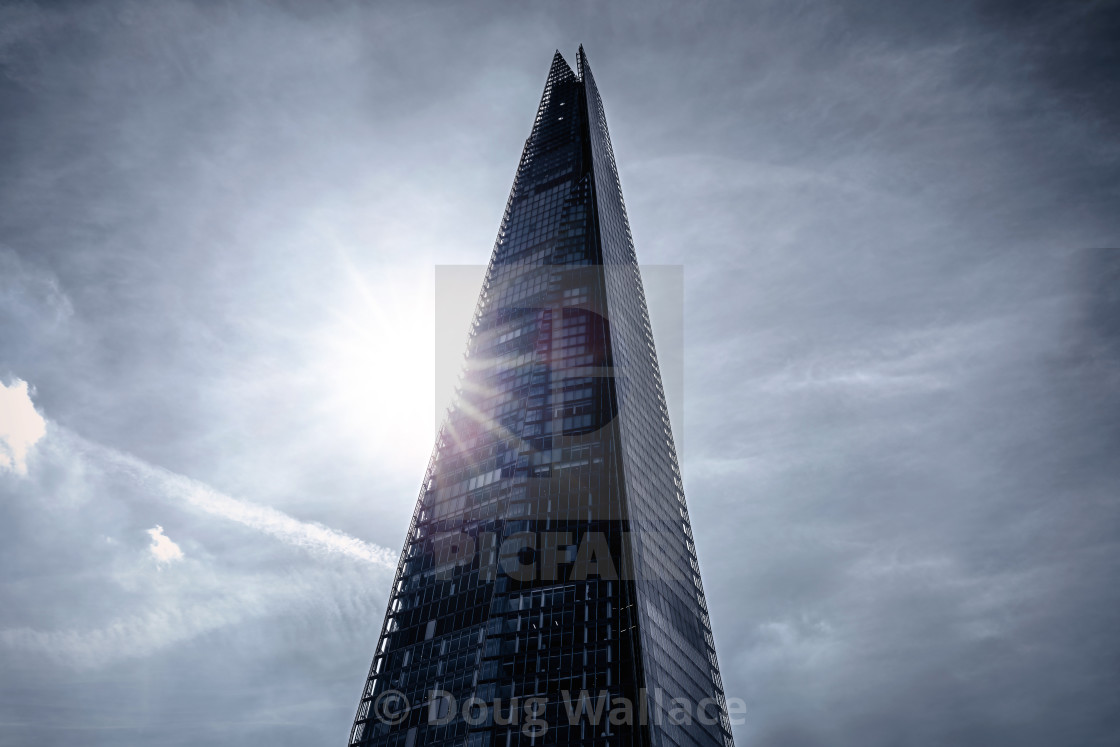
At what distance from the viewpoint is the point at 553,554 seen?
10794 centimetres

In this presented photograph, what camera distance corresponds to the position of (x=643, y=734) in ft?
288

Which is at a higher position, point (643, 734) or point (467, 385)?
point (467, 385)

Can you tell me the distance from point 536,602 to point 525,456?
1000 inches

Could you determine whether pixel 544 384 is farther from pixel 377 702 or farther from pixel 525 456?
pixel 377 702

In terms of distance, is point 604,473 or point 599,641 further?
point 604,473

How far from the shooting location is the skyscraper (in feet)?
311

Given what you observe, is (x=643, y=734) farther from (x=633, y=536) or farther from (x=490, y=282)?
(x=490, y=282)

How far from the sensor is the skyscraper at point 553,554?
311ft

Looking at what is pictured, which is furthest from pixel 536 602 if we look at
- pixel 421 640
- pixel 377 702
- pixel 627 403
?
pixel 627 403

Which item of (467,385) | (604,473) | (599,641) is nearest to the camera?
(599,641)

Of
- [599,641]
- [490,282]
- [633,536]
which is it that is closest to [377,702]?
[599,641]

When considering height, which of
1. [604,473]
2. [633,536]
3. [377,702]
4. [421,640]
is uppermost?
[604,473]

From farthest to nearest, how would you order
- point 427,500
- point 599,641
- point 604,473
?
point 427,500 < point 604,473 < point 599,641

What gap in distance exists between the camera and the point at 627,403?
5157 inches
